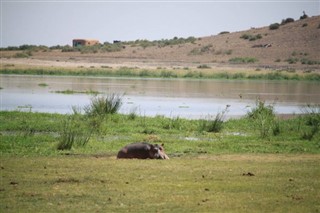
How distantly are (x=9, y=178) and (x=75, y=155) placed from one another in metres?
3.77

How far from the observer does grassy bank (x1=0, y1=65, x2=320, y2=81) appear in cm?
6381

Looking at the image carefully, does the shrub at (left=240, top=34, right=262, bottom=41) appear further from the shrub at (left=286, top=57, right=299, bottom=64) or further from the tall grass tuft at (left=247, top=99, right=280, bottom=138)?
the tall grass tuft at (left=247, top=99, right=280, bottom=138)

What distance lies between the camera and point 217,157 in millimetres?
16594

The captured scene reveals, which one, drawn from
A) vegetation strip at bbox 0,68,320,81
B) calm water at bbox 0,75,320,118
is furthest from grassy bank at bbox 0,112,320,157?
vegetation strip at bbox 0,68,320,81

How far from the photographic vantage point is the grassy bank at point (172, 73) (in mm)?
63812

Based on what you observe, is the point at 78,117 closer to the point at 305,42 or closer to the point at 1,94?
the point at 1,94

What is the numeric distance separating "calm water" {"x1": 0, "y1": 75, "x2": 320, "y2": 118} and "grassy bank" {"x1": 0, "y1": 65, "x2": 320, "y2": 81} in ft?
17.1

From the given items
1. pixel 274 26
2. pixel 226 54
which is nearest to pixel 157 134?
pixel 226 54

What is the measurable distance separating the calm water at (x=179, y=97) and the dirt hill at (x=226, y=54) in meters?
17.5

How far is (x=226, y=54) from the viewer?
272 feet

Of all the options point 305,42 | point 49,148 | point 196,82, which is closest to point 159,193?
point 49,148

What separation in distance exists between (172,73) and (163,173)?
51.9 meters

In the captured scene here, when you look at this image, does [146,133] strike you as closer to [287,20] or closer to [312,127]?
[312,127]

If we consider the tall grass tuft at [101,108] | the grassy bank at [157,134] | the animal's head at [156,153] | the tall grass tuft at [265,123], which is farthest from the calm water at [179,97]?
the animal's head at [156,153]
